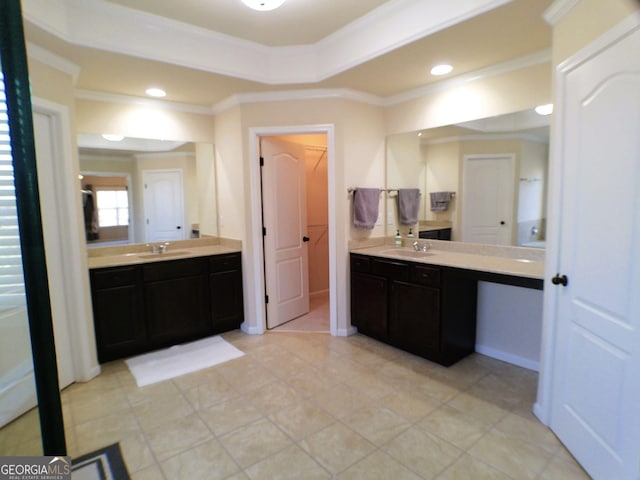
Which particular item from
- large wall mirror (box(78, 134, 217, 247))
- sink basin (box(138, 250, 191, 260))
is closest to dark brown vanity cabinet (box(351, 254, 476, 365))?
sink basin (box(138, 250, 191, 260))

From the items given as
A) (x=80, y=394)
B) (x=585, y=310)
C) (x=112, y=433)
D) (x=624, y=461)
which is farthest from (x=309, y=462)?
(x=80, y=394)

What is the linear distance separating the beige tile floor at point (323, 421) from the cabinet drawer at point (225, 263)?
0.97m

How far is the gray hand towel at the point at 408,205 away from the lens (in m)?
3.53

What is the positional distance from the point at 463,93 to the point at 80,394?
390 centimetres

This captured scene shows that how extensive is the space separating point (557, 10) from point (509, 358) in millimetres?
2501

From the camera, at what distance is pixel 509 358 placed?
2.91 metres

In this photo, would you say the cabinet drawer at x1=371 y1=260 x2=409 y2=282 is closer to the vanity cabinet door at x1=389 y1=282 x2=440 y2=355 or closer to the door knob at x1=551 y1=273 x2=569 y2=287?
the vanity cabinet door at x1=389 y1=282 x2=440 y2=355

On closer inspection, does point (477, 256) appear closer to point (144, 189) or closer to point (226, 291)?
point (226, 291)

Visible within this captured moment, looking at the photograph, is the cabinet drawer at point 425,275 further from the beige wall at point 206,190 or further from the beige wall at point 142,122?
the beige wall at point 142,122

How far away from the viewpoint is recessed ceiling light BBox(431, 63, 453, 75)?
277 centimetres

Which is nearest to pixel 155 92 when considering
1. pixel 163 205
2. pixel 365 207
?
pixel 163 205

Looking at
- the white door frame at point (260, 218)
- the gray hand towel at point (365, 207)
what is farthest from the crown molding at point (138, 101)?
the gray hand towel at point (365, 207)

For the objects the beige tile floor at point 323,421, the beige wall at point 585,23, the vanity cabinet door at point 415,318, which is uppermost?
the beige wall at point 585,23

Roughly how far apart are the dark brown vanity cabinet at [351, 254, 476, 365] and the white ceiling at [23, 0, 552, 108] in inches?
64.6
